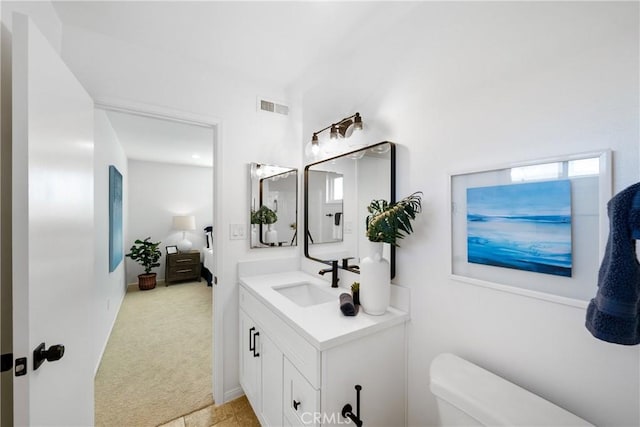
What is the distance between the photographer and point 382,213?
1195 mm

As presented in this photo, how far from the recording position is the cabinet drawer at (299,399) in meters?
1.00

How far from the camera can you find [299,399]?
1110 millimetres

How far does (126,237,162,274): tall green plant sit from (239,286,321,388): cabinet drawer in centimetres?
389

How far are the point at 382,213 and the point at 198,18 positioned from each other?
4.88ft

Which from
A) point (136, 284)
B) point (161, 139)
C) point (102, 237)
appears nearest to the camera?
point (102, 237)

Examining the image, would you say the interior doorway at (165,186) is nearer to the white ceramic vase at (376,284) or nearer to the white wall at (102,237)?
the white wall at (102,237)

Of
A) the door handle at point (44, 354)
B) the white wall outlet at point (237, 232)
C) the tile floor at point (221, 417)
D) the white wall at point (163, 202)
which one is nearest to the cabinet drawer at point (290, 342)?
the white wall outlet at point (237, 232)

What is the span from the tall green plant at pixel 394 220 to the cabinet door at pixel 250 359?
96 centimetres

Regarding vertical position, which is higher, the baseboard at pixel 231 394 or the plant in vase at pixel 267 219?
the plant in vase at pixel 267 219

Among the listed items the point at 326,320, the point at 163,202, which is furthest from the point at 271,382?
the point at 163,202

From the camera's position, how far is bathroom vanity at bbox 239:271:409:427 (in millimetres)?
1001

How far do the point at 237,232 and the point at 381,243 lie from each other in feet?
3.84

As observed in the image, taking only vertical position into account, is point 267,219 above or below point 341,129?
below

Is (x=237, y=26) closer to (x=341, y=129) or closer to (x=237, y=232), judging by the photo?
(x=341, y=129)
